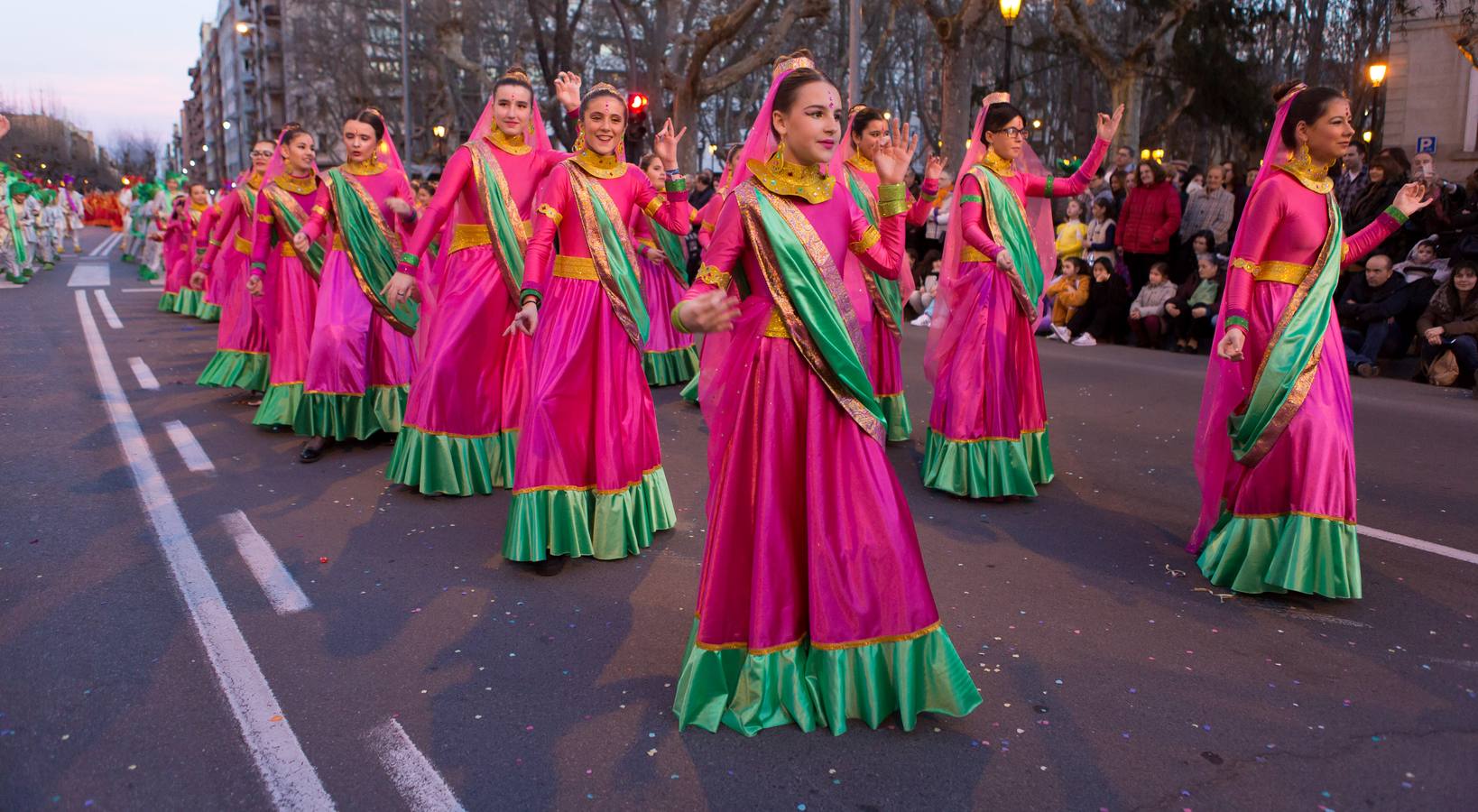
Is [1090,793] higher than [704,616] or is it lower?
lower

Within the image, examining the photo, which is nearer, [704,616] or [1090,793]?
[1090,793]

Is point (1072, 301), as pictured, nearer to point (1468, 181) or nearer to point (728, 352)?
point (1468, 181)

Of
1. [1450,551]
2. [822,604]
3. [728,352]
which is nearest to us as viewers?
[822,604]

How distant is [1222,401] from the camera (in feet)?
15.6

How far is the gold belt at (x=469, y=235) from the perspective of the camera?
595cm

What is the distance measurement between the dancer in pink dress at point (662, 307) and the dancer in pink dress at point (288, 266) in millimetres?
2835

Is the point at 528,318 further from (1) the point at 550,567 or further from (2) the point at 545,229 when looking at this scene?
(1) the point at 550,567

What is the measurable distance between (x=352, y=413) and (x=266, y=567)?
2.55m

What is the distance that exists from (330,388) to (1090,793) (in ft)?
18.2

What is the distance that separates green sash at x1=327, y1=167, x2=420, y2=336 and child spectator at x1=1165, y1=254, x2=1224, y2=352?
841 cm

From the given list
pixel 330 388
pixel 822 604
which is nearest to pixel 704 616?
pixel 822 604

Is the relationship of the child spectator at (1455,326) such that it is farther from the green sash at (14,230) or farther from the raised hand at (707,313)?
the green sash at (14,230)

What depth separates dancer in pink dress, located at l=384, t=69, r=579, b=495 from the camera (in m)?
5.71

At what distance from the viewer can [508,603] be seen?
14.4 ft
